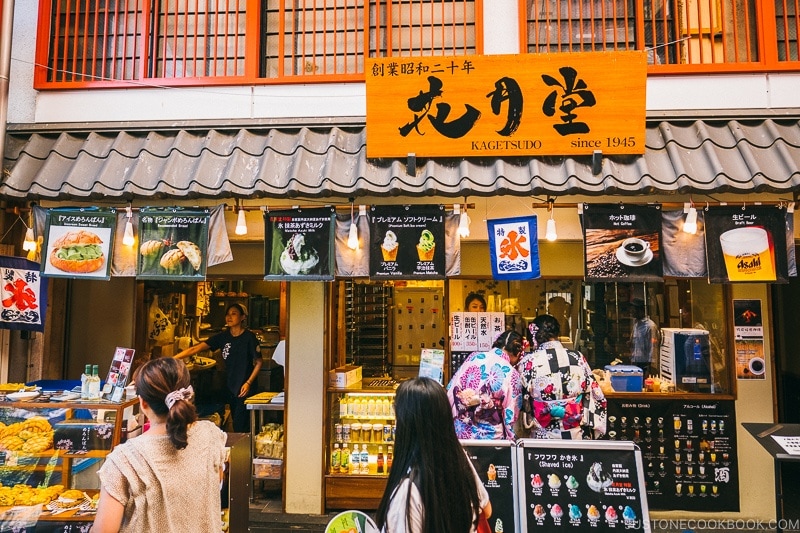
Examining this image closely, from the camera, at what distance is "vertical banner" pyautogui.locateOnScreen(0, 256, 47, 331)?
6355 mm

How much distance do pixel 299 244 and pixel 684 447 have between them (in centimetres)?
591

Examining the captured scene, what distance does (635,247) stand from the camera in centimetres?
580

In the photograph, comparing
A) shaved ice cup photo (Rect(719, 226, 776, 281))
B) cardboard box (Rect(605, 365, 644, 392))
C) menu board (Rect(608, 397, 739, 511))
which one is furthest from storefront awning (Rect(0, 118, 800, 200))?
menu board (Rect(608, 397, 739, 511))

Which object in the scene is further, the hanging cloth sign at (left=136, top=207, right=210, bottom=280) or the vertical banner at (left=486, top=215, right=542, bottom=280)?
the hanging cloth sign at (left=136, top=207, right=210, bottom=280)

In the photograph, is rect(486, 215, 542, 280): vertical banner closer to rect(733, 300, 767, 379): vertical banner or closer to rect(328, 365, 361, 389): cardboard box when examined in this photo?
rect(328, 365, 361, 389): cardboard box

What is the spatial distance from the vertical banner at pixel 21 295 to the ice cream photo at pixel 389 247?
14.9 feet

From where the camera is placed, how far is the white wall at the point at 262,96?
6500 mm

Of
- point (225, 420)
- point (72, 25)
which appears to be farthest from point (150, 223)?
point (225, 420)

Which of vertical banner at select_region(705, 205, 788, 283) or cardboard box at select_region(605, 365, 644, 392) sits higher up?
vertical banner at select_region(705, 205, 788, 283)

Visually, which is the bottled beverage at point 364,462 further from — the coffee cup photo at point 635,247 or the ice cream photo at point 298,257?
the coffee cup photo at point 635,247

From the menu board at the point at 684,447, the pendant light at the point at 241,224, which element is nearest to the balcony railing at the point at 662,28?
the pendant light at the point at 241,224

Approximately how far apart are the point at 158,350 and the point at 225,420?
191 centimetres

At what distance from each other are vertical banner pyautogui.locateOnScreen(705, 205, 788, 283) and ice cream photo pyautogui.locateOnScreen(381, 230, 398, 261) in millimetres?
3638

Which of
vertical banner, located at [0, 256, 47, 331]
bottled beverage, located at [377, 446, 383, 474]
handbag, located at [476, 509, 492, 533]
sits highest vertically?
vertical banner, located at [0, 256, 47, 331]
